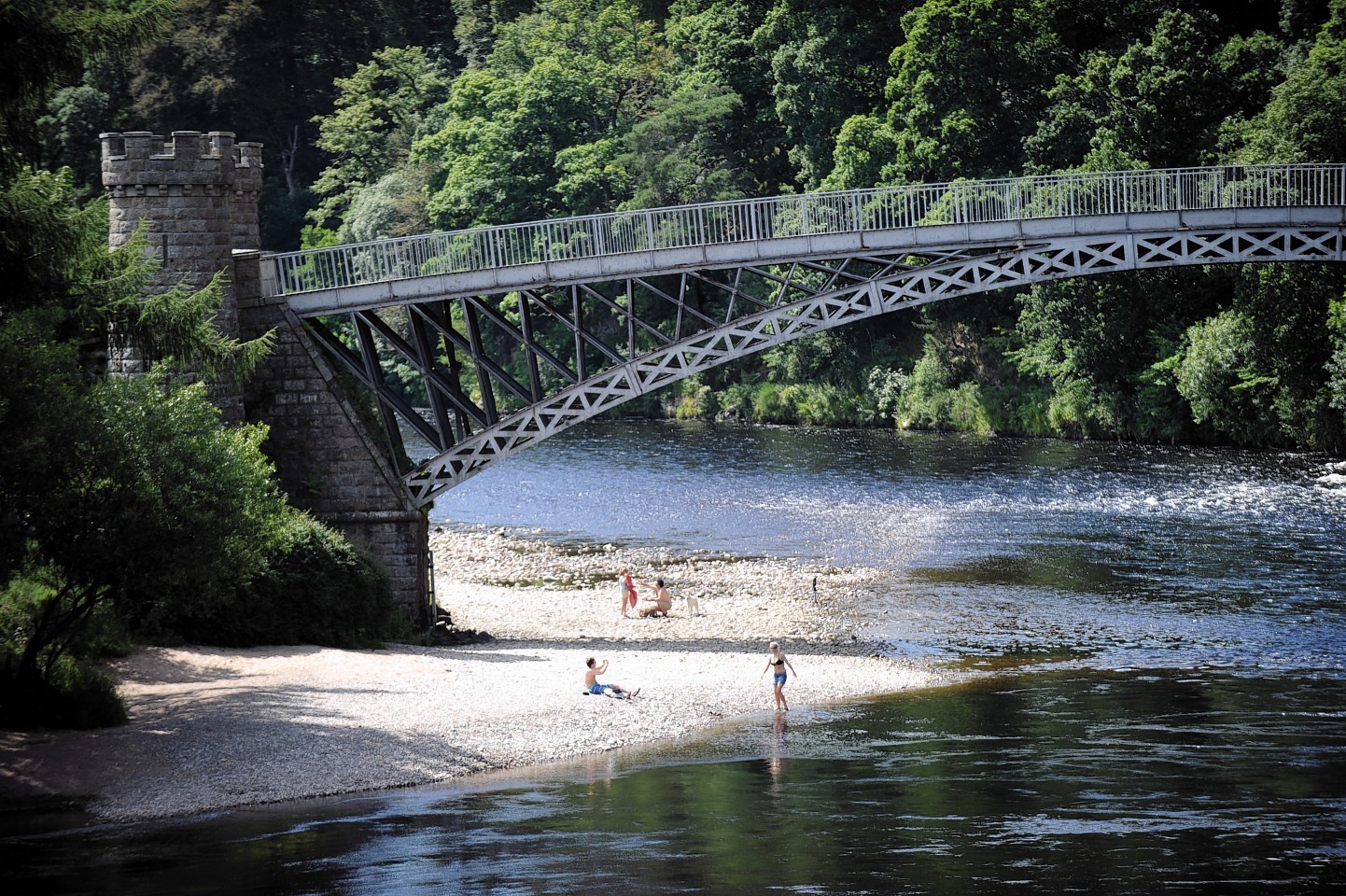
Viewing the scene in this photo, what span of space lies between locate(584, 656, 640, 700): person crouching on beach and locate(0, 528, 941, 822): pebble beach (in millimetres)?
144

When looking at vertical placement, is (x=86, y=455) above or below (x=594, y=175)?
below

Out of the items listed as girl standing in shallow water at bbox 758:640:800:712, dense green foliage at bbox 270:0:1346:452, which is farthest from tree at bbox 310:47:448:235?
girl standing in shallow water at bbox 758:640:800:712

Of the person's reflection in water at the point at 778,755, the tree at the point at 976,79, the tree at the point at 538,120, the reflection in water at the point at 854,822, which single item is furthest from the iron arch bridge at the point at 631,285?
the tree at the point at 538,120

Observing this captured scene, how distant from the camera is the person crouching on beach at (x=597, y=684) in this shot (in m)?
25.0

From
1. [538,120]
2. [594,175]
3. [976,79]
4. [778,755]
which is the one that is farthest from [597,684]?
[538,120]

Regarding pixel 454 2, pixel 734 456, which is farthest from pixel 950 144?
pixel 454 2

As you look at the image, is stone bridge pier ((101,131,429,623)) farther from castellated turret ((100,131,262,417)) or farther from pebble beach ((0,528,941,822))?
pebble beach ((0,528,941,822))

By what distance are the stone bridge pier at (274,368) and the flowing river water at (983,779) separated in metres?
9.63

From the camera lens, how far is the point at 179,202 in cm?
3030

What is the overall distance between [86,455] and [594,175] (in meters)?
58.5

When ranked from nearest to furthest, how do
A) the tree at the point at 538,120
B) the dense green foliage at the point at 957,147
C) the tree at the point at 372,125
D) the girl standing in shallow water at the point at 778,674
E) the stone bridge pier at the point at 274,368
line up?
the girl standing in shallow water at the point at 778,674
the stone bridge pier at the point at 274,368
the dense green foliage at the point at 957,147
the tree at the point at 538,120
the tree at the point at 372,125

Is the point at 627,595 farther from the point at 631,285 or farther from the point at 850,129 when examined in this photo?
the point at 850,129

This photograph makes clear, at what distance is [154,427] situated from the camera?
2200 cm

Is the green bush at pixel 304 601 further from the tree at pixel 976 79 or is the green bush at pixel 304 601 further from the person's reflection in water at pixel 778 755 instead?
the tree at pixel 976 79
